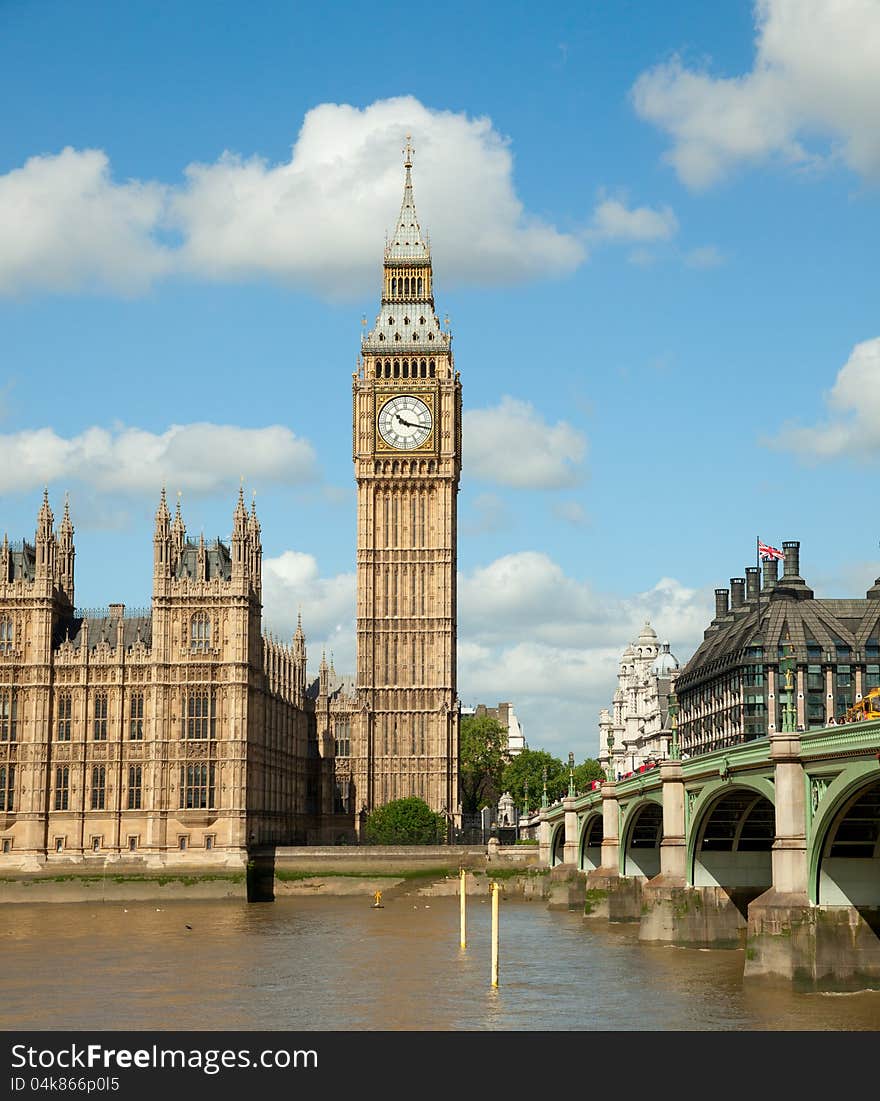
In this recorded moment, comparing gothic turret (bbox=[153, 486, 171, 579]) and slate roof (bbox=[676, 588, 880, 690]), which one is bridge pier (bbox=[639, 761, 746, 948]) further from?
slate roof (bbox=[676, 588, 880, 690])

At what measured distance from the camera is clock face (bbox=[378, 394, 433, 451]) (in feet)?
508

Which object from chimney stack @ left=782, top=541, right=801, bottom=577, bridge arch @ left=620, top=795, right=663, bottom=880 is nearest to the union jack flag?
chimney stack @ left=782, top=541, right=801, bottom=577

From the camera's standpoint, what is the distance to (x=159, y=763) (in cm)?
11944

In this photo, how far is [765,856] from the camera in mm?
71625

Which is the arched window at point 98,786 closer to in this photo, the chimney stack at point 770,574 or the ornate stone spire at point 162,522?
the ornate stone spire at point 162,522

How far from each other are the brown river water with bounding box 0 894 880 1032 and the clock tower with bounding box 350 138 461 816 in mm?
51231

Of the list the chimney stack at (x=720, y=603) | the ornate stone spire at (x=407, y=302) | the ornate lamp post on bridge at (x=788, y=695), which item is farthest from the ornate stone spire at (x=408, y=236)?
the ornate lamp post on bridge at (x=788, y=695)

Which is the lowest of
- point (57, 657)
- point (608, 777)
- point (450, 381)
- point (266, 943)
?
point (266, 943)

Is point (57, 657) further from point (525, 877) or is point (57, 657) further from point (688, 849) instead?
point (688, 849)

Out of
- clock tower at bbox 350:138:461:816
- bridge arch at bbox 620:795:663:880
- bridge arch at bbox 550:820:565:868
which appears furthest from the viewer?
clock tower at bbox 350:138:461:816
